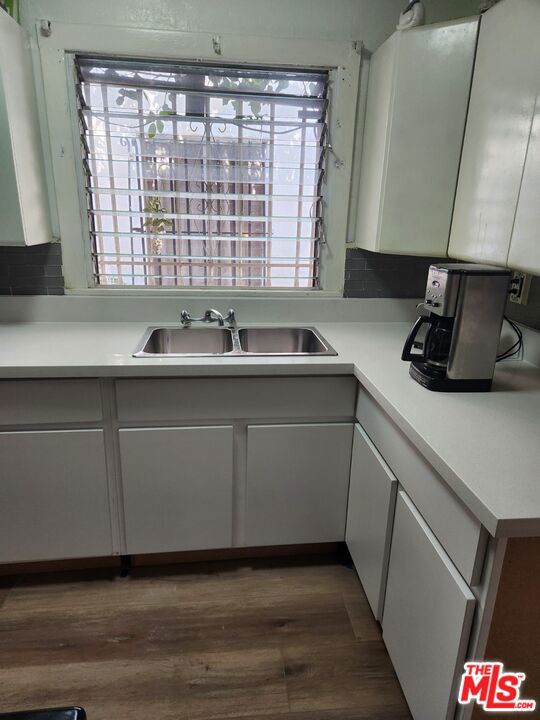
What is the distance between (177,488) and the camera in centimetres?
169

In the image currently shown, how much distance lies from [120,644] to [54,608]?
320 mm

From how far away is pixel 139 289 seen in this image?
2.04 meters

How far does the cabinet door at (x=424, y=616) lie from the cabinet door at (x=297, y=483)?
442mm

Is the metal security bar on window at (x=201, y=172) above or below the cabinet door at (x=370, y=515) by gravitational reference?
above

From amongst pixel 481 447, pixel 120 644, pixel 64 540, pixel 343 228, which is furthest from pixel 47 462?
pixel 343 228

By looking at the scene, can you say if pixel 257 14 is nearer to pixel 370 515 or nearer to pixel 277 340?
pixel 277 340

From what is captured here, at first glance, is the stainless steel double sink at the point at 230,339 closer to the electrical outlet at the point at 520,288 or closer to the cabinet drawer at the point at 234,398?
the cabinet drawer at the point at 234,398

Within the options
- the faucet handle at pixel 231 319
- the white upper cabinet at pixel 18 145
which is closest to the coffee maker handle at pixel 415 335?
the faucet handle at pixel 231 319

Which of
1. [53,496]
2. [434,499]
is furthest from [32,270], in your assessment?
[434,499]

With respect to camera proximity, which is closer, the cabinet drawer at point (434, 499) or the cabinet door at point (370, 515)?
the cabinet drawer at point (434, 499)

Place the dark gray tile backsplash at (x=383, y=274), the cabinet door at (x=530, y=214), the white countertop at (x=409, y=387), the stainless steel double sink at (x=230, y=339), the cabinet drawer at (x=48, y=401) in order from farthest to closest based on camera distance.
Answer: the dark gray tile backsplash at (x=383, y=274) → the stainless steel double sink at (x=230, y=339) → the cabinet drawer at (x=48, y=401) → the cabinet door at (x=530, y=214) → the white countertop at (x=409, y=387)

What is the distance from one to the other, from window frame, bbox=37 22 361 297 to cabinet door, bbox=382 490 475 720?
1310mm

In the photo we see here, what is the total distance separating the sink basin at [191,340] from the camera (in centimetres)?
197

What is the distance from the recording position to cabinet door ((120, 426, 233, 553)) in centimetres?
163
